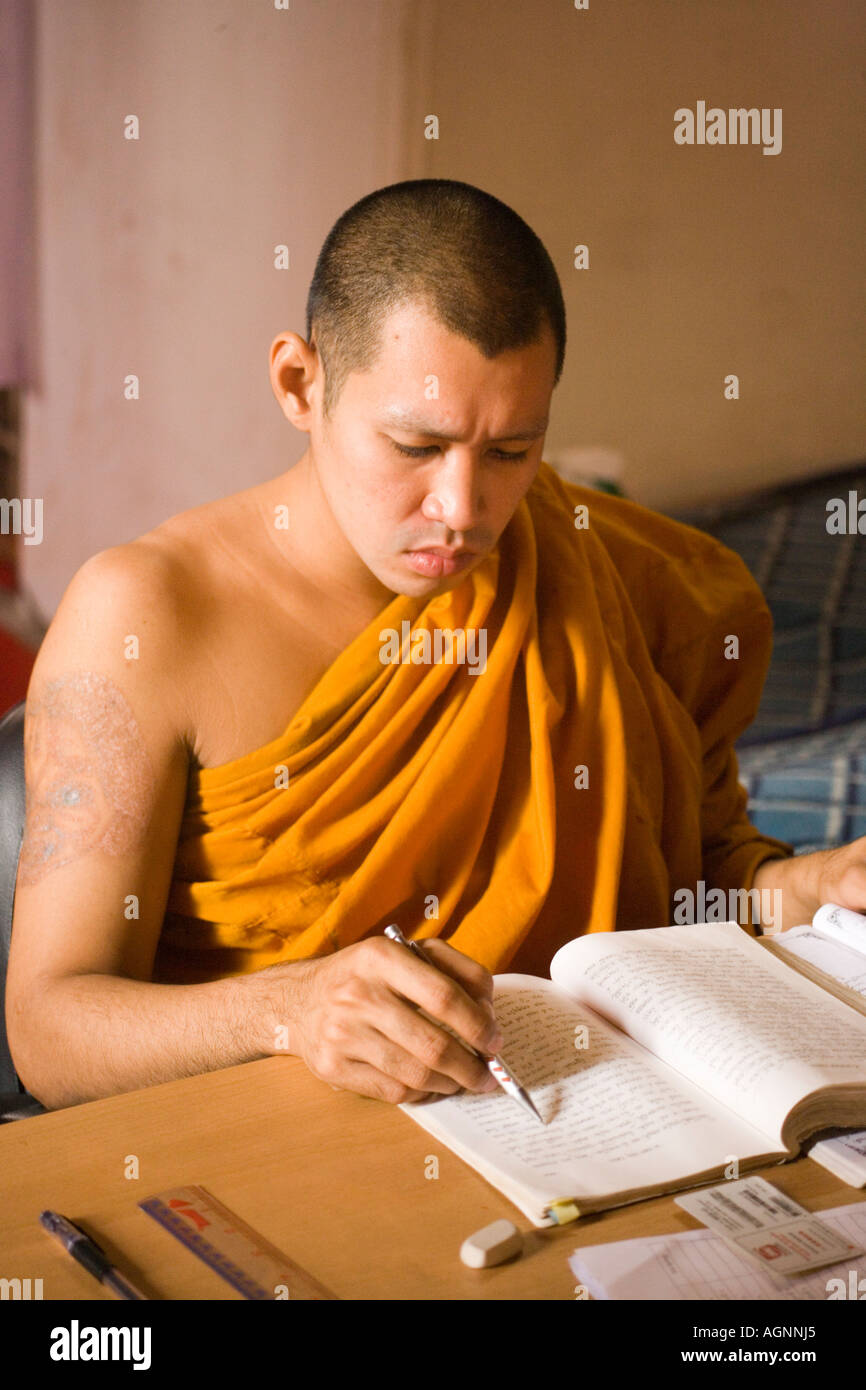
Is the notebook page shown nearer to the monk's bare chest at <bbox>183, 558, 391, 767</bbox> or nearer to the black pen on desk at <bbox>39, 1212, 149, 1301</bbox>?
the black pen on desk at <bbox>39, 1212, 149, 1301</bbox>

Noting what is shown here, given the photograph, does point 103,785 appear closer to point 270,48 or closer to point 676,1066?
point 676,1066

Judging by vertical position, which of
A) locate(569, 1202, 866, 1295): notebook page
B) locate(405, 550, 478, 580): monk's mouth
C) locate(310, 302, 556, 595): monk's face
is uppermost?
locate(310, 302, 556, 595): monk's face

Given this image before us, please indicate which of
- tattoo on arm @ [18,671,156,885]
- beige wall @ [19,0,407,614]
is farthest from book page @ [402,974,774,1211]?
beige wall @ [19,0,407,614]

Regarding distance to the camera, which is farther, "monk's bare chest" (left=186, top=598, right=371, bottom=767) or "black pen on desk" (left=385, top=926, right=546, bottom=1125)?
"monk's bare chest" (left=186, top=598, right=371, bottom=767)

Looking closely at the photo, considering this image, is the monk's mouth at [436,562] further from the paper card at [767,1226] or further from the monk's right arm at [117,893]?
the paper card at [767,1226]

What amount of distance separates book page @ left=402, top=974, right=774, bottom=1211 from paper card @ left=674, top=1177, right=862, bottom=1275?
3 cm

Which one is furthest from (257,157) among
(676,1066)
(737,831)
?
(676,1066)

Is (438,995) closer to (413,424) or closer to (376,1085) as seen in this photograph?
(376,1085)

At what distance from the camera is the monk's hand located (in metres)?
0.97

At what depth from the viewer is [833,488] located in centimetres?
428

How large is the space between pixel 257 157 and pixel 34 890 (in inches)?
109

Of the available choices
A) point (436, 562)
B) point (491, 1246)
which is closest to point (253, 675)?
point (436, 562)
